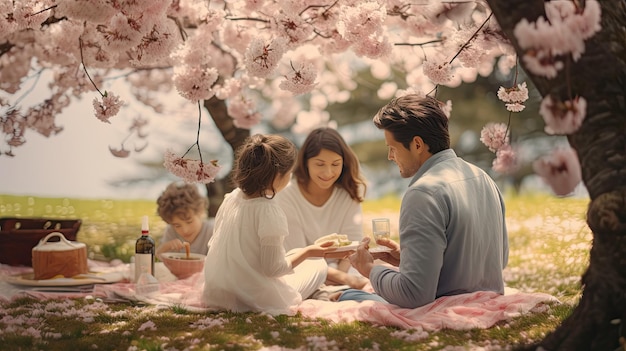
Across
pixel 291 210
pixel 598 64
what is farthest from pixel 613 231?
pixel 291 210

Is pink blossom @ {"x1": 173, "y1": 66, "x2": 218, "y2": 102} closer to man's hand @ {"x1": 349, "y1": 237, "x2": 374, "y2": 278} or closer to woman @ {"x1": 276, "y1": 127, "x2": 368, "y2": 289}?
woman @ {"x1": 276, "y1": 127, "x2": 368, "y2": 289}

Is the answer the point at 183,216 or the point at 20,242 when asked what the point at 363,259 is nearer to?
the point at 183,216

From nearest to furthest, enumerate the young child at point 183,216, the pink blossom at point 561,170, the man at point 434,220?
the pink blossom at point 561,170
the man at point 434,220
the young child at point 183,216

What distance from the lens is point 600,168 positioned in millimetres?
2625

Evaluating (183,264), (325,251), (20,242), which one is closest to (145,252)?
(183,264)

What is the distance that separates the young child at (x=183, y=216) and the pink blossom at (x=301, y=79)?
1337mm

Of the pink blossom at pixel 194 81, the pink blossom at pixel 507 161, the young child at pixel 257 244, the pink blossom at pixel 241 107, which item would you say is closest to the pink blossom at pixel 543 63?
the pink blossom at pixel 507 161

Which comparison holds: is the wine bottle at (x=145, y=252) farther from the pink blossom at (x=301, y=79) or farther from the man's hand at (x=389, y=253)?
the man's hand at (x=389, y=253)

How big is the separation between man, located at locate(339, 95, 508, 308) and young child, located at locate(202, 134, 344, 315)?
1.36 ft

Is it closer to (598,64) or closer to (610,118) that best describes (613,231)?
(610,118)

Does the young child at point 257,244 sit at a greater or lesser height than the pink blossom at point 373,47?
lesser

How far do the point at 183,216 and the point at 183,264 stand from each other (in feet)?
1.47

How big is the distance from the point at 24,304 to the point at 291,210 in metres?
1.79

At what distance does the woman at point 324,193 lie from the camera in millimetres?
4898
